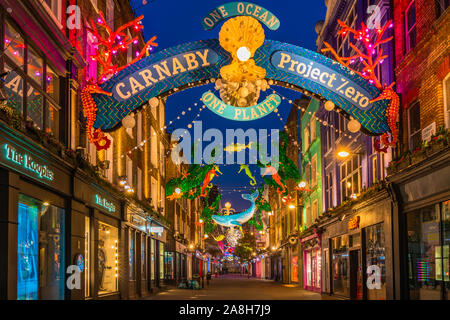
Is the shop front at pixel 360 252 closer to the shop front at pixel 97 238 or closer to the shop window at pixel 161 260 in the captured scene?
the shop front at pixel 97 238

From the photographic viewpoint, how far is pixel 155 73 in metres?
14.7

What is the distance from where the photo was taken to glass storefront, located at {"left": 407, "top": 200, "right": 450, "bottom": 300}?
14203mm

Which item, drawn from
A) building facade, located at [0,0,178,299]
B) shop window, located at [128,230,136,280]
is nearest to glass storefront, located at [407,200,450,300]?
building facade, located at [0,0,178,299]

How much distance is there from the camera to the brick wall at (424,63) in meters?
14.5

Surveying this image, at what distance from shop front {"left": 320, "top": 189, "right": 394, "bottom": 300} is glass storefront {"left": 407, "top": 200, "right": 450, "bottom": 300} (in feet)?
4.54

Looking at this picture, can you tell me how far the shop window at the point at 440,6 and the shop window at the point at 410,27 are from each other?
186 cm

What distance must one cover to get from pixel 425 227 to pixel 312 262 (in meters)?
23.3

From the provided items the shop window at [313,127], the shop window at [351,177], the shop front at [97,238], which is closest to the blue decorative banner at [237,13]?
the shop front at [97,238]

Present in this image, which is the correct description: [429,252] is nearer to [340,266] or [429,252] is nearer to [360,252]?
[360,252]

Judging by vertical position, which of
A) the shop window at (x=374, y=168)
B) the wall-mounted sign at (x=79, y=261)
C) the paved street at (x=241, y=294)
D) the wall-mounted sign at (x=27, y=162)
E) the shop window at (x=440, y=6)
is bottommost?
the paved street at (x=241, y=294)

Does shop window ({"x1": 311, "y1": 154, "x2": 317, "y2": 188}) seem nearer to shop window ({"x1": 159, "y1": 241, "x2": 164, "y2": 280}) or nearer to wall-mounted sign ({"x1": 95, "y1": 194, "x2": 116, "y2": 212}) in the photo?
shop window ({"x1": 159, "y1": 241, "x2": 164, "y2": 280})

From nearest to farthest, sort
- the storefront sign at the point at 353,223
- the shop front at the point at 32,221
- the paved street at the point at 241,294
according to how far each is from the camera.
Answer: the shop front at the point at 32,221
the storefront sign at the point at 353,223
the paved street at the point at 241,294

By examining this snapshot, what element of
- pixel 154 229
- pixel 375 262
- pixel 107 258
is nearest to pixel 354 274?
pixel 375 262

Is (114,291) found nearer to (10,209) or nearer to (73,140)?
(73,140)
